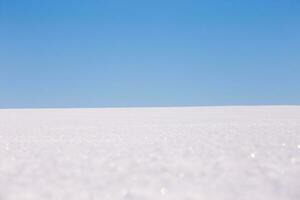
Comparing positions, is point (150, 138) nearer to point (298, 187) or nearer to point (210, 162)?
point (210, 162)

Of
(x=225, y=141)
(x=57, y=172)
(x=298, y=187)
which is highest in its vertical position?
(x=225, y=141)

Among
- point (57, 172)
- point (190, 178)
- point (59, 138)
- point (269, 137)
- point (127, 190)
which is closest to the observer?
point (127, 190)

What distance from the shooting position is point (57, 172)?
2.39m

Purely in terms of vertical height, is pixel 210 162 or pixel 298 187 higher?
pixel 210 162

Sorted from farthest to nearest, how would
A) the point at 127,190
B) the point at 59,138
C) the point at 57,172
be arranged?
the point at 59,138, the point at 57,172, the point at 127,190

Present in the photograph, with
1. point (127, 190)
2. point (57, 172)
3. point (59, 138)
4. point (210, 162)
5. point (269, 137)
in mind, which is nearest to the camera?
point (127, 190)

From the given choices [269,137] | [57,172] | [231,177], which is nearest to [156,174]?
[231,177]

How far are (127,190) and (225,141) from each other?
1577 millimetres

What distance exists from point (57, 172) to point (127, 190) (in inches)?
21.6

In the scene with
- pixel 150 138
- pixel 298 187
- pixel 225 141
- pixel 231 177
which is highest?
pixel 150 138

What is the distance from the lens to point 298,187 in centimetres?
208

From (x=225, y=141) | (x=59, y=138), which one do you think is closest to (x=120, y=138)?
(x=59, y=138)

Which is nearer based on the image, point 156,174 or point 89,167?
point 156,174

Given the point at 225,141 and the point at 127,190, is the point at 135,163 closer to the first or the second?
the point at 127,190
